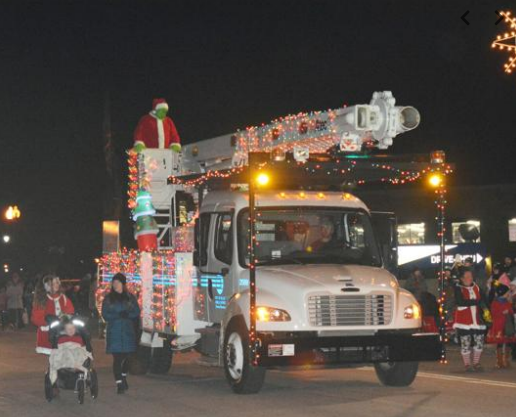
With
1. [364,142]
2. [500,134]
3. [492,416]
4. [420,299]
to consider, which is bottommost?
[492,416]

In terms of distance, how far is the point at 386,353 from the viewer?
41.4 ft

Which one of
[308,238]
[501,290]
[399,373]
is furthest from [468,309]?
[308,238]

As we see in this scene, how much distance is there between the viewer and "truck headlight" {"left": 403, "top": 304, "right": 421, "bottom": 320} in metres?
13.0

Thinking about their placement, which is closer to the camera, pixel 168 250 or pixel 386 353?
pixel 386 353

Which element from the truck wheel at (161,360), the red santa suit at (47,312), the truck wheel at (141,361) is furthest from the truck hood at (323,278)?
the truck wheel at (141,361)

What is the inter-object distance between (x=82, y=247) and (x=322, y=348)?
5509 centimetres

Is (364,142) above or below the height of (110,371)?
above

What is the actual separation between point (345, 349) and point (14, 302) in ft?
68.3

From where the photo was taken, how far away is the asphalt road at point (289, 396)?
11461 mm

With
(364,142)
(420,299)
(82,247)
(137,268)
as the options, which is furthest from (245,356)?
(82,247)

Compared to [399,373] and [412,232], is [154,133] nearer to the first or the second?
[399,373]

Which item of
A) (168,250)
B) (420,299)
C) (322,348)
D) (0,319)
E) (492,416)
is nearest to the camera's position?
(492,416)

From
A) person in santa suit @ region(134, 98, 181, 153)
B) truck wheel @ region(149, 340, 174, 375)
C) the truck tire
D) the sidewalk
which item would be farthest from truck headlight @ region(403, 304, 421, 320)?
person in santa suit @ region(134, 98, 181, 153)

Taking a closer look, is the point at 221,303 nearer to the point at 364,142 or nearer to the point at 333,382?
the point at 333,382
